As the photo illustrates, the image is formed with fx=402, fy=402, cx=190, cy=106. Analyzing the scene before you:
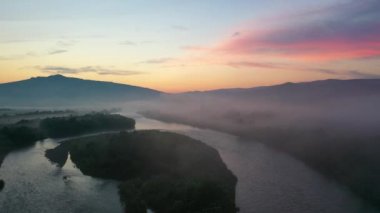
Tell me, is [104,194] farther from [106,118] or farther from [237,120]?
[237,120]

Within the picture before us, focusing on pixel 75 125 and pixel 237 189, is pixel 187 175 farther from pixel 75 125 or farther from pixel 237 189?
pixel 75 125

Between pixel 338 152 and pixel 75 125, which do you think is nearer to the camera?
pixel 338 152

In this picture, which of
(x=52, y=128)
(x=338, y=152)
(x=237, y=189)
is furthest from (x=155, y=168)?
(x=52, y=128)

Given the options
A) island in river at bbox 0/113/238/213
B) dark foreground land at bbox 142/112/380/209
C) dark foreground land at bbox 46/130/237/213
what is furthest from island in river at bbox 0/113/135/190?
dark foreground land at bbox 142/112/380/209

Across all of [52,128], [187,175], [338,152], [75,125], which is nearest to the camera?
[187,175]

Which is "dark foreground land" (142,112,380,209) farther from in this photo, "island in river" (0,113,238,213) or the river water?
"island in river" (0,113,238,213)

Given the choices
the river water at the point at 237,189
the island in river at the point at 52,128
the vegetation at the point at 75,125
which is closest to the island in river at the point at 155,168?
the island in river at the point at 52,128
